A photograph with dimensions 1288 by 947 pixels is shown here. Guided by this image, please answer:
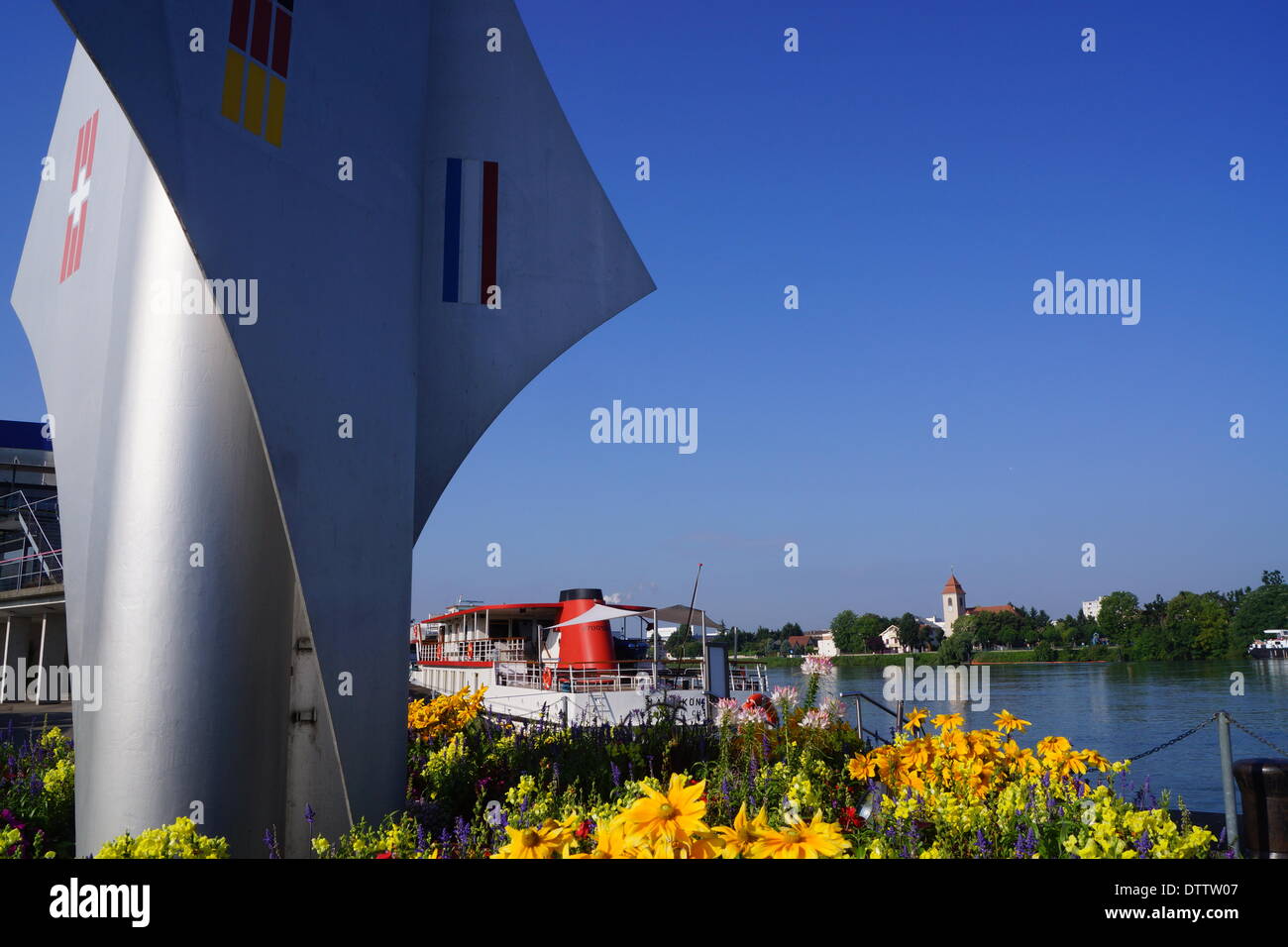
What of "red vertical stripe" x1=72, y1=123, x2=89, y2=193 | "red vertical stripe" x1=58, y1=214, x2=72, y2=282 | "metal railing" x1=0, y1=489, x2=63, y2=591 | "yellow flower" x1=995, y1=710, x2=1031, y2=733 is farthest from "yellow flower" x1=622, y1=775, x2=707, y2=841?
"metal railing" x1=0, y1=489, x2=63, y2=591

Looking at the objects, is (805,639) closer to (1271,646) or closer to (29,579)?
(1271,646)

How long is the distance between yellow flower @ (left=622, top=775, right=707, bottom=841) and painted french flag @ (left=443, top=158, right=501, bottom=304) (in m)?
5.92

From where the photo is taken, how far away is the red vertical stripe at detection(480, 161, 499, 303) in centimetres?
725

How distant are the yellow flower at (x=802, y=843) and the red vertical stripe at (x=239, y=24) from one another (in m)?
5.37

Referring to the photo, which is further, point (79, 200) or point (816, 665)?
point (79, 200)

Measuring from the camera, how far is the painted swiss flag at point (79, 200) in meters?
Answer: 6.18

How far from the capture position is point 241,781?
4.75 meters

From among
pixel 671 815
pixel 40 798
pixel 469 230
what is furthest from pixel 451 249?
pixel 671 815

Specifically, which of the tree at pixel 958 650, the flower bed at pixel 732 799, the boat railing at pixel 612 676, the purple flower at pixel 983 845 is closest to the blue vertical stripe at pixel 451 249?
the flower bed at pixel 732 799

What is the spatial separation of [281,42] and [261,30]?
Answer: 0.16 m

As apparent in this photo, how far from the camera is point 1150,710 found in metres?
32.3
